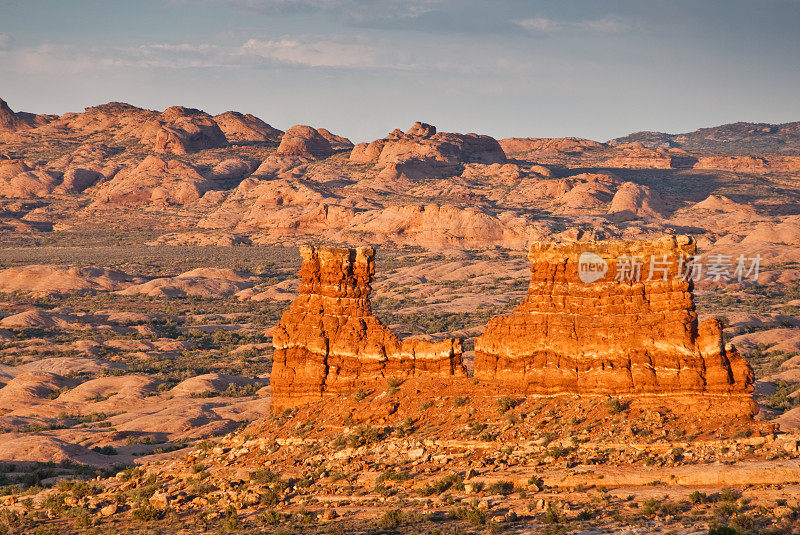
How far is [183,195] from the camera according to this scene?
648 feet

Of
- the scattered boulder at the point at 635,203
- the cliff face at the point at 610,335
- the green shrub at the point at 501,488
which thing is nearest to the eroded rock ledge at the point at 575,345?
the cliff face at the point at 610,335

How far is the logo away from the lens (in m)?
25.0

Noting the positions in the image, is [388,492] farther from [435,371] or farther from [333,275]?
[333,275]

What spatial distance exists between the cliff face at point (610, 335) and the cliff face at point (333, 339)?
3.19 m

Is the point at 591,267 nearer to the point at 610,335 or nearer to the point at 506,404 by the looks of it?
the point at 610,335

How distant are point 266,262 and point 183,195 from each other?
6377 centimetres

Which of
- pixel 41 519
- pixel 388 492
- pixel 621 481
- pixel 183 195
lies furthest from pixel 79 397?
pixel 183 195

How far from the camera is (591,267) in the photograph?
2506 cm

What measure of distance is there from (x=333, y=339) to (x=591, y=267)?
312 inches

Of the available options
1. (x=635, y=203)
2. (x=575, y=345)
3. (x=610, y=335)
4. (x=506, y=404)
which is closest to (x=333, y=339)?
(x=506, y=404)

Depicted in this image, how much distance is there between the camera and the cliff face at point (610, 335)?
23688mm

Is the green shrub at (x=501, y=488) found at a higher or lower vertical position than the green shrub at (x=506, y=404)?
lower

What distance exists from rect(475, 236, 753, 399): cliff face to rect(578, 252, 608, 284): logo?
31 mm

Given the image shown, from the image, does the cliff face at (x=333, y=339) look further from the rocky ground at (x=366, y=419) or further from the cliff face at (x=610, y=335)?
the cliff face at (x=610, y=335)
